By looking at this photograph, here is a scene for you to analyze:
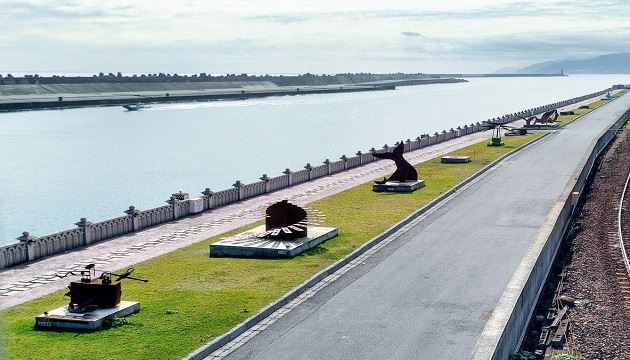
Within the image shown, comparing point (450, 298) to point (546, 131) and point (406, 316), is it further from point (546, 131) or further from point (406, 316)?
point (546, 131)

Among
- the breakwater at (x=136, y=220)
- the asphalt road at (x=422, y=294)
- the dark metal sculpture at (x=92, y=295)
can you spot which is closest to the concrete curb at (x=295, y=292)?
the asphalt road at (x=422, y=294)

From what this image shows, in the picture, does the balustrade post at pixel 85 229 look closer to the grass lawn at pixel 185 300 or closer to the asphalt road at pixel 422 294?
the grass lawn at pixel 185 300

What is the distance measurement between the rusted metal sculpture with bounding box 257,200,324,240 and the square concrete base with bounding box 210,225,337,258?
10.3 inches

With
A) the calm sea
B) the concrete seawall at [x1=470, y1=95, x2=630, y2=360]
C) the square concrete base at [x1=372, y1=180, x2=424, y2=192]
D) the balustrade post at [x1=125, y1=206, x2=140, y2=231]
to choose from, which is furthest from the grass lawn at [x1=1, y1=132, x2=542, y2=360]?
the calm sea

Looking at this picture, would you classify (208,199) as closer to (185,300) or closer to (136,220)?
(136,220)

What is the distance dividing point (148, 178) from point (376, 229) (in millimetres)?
60326

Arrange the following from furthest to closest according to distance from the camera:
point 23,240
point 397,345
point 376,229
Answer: point 376,229 → point 23,240 → point 397,345

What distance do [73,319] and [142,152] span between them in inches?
3977

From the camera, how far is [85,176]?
9606cm

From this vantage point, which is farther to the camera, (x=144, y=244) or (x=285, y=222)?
(x=144, y=244)

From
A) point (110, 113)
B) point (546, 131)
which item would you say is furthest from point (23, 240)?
point (110, 113)

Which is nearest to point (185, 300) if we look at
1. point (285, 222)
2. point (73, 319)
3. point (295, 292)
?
point (295, 292)

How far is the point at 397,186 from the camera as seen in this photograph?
52188 mm

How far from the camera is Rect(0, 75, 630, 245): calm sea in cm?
7706
